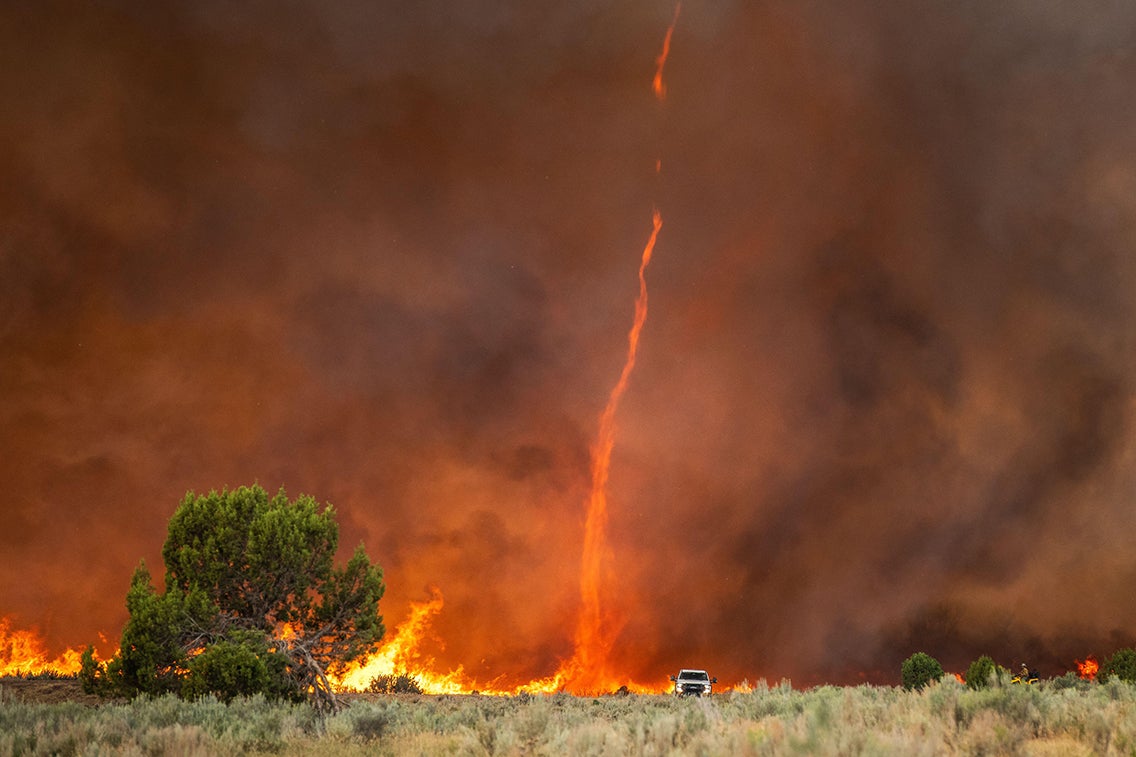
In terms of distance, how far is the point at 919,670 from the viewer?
30422 millimetres

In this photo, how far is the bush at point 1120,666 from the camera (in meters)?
28.0

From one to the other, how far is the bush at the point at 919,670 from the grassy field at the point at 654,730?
13.6 m

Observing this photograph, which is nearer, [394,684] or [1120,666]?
[1120,666]

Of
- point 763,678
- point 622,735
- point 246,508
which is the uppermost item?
point 246,508

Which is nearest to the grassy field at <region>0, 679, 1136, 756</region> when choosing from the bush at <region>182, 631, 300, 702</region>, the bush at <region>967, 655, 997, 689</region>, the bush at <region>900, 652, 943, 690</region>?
the bush at <region>182, 631, 300, 702</region>

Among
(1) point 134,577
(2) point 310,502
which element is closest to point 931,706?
(2) point 310,502

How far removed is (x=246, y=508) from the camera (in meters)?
23.0

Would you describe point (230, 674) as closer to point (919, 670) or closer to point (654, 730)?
point (654, 730)

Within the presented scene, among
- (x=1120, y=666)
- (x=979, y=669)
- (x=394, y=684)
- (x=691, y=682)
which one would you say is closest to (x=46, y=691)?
(x=394, y=684)

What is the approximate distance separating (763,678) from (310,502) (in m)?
13.8

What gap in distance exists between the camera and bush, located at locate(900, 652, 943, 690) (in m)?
29.8

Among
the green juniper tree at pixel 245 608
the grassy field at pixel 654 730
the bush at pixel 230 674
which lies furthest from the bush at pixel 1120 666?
the bush at pixel 230 674

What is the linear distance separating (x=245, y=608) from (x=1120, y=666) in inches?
1176

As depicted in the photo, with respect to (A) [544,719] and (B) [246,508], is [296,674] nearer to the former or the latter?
(B) [246,508]
